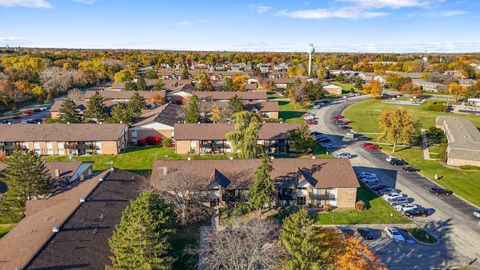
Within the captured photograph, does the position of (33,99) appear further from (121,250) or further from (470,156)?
(470,156)

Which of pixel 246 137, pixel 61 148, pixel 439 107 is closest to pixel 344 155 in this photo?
pixel 246 137

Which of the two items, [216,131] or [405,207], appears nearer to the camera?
[405,207]

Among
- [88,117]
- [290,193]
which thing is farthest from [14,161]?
[88,117]

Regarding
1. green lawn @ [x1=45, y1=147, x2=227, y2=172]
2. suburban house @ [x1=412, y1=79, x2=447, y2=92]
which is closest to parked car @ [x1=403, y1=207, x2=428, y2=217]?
green lawn @ [x1=45, y1=147, x2=227, y2=172]

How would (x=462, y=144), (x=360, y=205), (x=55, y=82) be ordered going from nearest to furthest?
(x=360, y=205) < (x=462, y=144) < (x=55, y=82)

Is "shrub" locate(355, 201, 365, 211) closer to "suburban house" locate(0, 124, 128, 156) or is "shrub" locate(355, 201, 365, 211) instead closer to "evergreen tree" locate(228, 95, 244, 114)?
"suburban house" locate(0, 124, 128, 156)

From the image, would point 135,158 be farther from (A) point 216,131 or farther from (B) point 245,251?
(B) point 245,251
